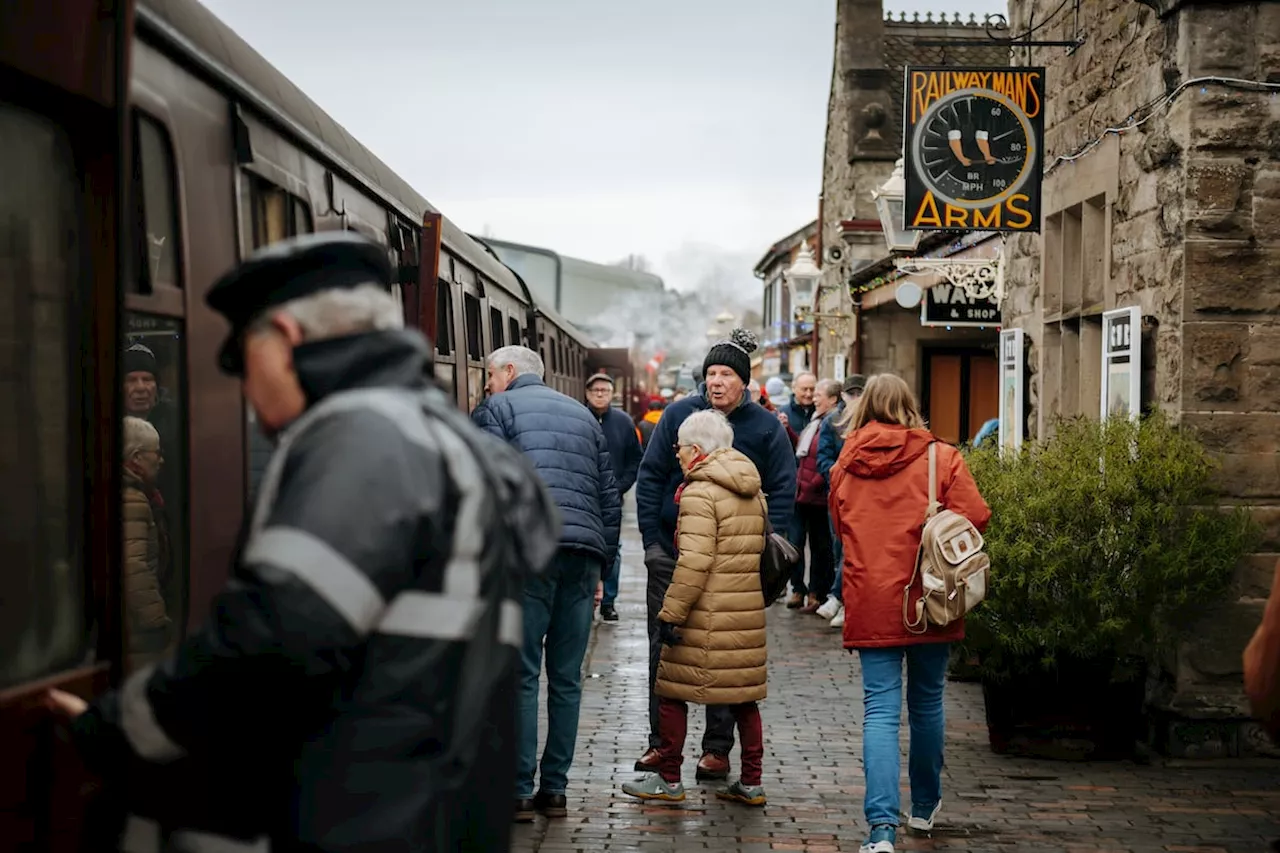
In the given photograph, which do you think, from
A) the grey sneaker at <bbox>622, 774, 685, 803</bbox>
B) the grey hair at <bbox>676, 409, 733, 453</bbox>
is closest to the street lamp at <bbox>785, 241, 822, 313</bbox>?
the grey hair at <bbox>676, 409, 733, 453</bbox>

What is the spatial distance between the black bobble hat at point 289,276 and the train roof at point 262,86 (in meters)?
1.35

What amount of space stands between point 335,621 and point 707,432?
439cm

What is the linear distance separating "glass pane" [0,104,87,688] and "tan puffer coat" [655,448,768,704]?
374cm

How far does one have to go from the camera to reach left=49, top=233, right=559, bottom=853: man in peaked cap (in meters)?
2.59

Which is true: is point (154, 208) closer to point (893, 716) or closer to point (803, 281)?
point (893, 716)

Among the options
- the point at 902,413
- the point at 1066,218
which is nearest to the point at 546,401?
A: the point at 902,413

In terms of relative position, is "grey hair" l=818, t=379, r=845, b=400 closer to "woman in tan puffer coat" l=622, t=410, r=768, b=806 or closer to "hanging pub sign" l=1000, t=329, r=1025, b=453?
"hanging pub sign" l=1000, t=329, r=1025, b=453

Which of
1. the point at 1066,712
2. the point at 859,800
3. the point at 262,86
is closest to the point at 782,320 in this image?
the point at 1066,712

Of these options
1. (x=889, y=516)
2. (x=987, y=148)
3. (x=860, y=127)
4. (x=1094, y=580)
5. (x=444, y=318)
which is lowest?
(x=1094, y=580)

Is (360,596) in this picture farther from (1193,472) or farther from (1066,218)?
(1066,218)

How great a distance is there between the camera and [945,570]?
614cm

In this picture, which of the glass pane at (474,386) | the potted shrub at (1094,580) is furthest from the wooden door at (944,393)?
the potted shrub at (1094,580)

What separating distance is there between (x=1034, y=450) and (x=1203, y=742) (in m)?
1.71

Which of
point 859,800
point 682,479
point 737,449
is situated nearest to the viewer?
point 859,800
